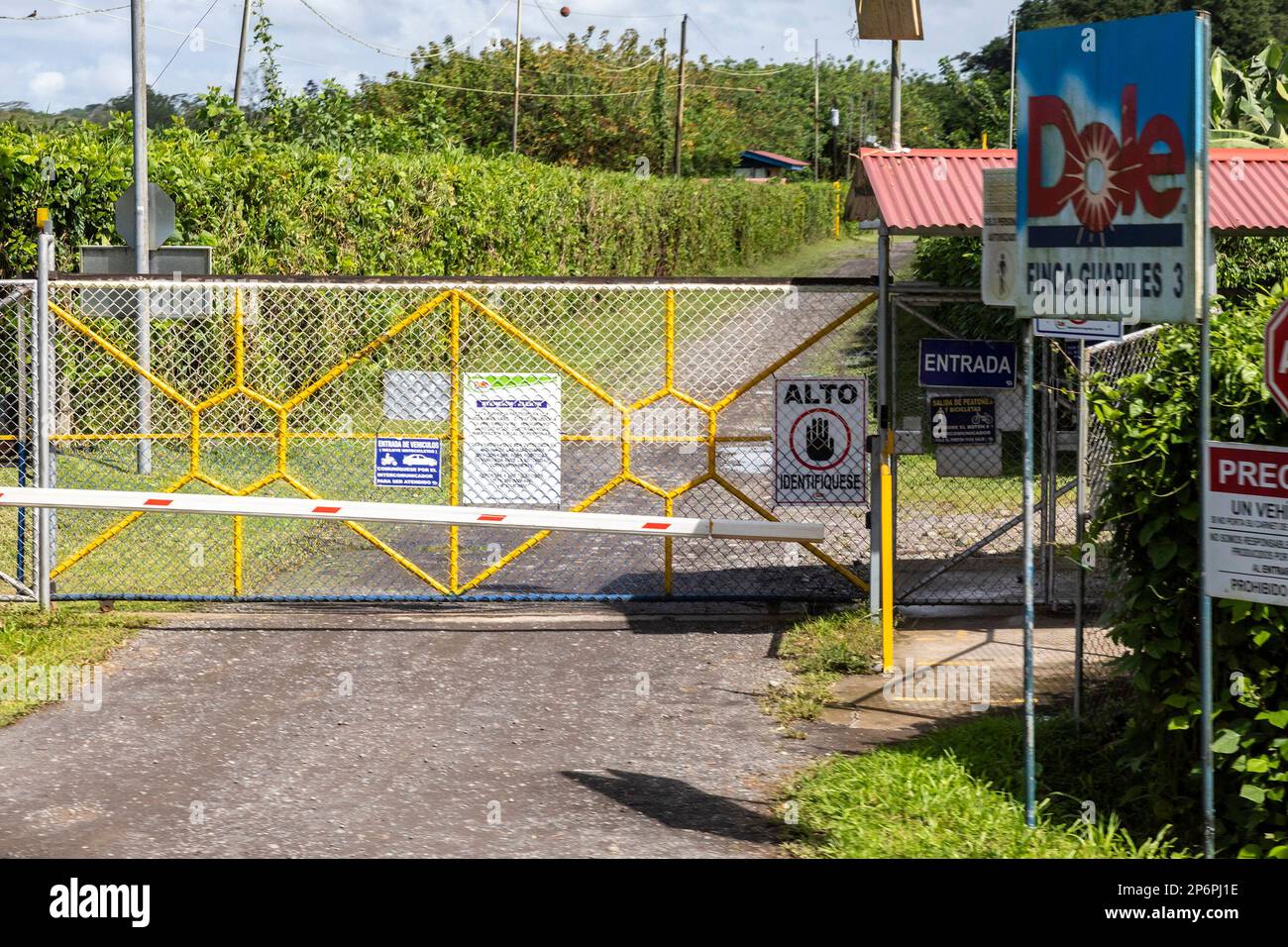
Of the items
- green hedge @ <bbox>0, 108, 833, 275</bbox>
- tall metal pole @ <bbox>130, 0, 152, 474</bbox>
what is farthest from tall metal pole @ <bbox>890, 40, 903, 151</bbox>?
green hedge @ <bbox>0, 108, 833, 275</bbox>

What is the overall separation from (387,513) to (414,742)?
204cm

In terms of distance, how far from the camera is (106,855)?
5977 mm

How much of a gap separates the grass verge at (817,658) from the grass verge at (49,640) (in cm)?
409

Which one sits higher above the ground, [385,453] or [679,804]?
[385,453]

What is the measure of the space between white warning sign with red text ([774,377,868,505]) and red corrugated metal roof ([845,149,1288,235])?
4.03 feet

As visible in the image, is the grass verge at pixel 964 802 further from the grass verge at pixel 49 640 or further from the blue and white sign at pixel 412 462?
the grass verge at pixel 49 640

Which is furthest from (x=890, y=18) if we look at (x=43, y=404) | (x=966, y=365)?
(x=43, y=404)

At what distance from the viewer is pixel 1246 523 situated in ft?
17.6

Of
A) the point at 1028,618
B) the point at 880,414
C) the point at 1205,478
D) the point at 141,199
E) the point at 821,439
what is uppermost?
the point at 141,199

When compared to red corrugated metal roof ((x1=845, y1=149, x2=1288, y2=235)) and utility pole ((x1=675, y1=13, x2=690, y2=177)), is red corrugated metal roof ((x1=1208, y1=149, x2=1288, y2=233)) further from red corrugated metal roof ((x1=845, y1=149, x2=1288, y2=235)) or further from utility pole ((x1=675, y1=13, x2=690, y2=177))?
utility pole ((x1=675, y1=13, x2=690, y2=177))

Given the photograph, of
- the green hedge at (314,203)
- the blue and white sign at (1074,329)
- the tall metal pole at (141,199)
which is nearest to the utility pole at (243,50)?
the green hedge at (314,203)

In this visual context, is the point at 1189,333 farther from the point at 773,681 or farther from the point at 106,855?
the point at 106,855

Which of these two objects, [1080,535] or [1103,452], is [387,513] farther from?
[1103,452]

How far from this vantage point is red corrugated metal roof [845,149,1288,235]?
8844mm
